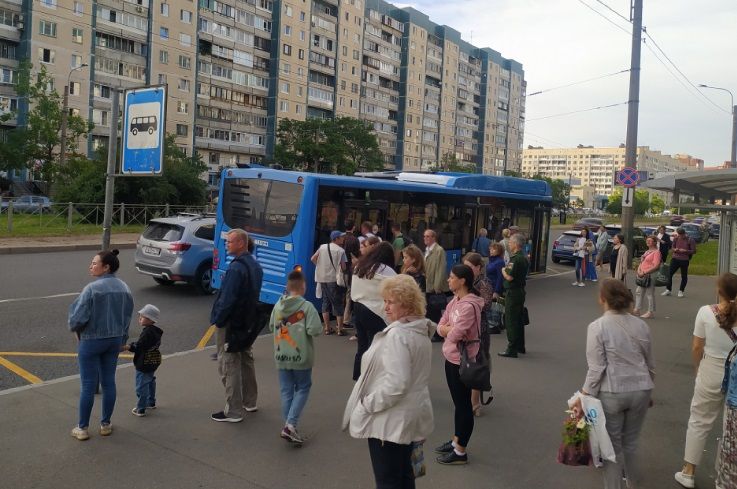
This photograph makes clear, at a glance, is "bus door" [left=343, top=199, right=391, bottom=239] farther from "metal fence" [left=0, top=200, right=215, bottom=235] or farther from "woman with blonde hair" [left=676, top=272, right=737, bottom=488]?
"metal fence" [left=0, top=200, right=215, bottom=235]

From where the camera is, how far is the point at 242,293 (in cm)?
575

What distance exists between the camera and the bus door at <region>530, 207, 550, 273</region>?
1930 centimetres

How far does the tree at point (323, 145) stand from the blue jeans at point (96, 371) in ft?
204

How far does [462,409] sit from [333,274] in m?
5.20

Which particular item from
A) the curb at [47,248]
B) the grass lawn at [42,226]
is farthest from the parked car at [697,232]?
the grass lawn at [42,226]

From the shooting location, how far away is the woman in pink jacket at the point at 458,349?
5.21m

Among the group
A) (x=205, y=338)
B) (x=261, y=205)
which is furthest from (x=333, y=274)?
(x=261, y=205)

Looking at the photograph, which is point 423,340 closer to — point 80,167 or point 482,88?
point 80,167

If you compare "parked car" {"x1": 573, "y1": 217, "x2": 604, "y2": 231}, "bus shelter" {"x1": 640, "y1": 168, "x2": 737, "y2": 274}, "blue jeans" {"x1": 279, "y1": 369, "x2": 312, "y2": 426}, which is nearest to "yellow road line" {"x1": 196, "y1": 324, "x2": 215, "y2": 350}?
"blue jeans" {"x1": 279, "y1": 369, "x2": 312, "y2": 426}

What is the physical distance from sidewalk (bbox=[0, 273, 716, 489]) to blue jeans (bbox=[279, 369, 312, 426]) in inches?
10.4

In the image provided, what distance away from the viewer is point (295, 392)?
559 centimetres

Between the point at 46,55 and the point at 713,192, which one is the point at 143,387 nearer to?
the point at 713,192

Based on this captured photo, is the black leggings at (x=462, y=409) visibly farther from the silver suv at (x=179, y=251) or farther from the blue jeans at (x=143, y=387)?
the silver suv at (x=179, y=251)

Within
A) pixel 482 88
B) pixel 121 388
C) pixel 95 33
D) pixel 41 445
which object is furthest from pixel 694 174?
pixel 482 88
